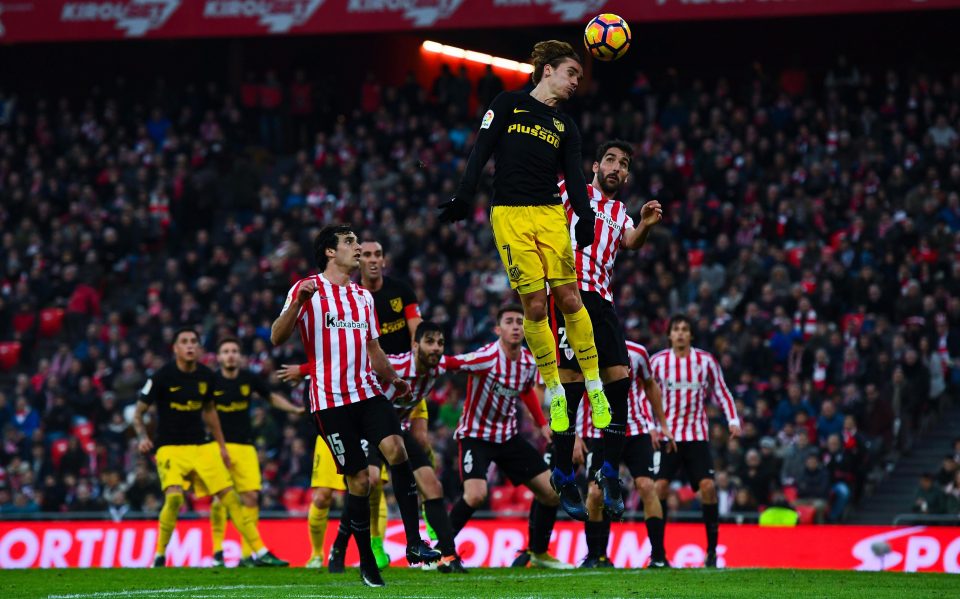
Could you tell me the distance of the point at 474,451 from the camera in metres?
13.8

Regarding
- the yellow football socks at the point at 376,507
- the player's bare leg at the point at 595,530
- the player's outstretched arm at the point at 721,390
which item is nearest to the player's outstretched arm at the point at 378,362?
the yellow football socks at the point at 376,507

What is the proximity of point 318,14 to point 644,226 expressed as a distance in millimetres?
19078

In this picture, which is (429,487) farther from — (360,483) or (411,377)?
(360,483)

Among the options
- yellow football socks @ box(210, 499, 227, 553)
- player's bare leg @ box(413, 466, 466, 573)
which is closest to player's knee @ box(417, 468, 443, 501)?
player's bare leg @ box(413, 466, 466, 573)

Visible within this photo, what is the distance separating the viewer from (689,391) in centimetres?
1509

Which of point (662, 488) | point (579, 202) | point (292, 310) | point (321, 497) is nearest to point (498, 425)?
point (321, 497)

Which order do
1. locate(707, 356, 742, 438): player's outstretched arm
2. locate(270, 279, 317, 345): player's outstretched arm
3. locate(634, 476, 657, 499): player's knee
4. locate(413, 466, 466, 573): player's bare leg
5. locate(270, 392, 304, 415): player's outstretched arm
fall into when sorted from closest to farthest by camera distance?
Result: locate(270, 279, 317, 345): player's outstretched arm, locate(413, 466, 466, 573): player's bare leg, locate(634, 476, 657, 499): player's knee, locate(707, 356, 742, 438): player's outstretched arm, locate(270, 392, 304, 415): player's outstretched arm

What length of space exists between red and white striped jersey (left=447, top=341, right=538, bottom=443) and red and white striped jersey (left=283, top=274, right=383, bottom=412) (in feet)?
9.06

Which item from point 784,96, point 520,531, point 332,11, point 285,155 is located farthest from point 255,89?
point 520,531

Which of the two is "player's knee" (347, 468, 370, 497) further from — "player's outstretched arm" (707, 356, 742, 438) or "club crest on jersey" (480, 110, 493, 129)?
"player's outstretched arm" (707, 356, 742, 438)

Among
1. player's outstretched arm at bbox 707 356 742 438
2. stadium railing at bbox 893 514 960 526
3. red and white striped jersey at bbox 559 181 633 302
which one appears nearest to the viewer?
red and white striped jersey at bbox 559 181 633 302

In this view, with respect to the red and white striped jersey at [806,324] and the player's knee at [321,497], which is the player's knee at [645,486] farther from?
the red and white striped jersey at [806,324]

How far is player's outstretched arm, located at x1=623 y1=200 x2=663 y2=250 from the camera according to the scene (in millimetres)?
10281

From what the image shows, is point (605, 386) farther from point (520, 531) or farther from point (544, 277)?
point (520, 531)
